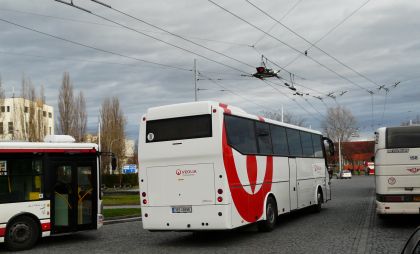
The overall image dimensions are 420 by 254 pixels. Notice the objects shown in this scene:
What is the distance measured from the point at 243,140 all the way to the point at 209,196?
192 cm

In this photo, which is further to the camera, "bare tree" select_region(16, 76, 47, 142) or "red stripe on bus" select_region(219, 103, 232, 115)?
"bare tree" select_region(16, 76, 47, 142)

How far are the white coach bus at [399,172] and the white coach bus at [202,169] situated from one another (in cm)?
309

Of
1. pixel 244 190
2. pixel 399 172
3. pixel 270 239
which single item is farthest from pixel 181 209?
pixel 399 172

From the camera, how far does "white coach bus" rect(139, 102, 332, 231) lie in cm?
1228

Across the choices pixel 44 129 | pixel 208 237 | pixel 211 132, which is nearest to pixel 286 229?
pixel 208 237

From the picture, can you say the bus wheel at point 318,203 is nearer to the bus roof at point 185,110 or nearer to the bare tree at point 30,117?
the bus roof at point 185,110

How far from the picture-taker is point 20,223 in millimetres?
12484

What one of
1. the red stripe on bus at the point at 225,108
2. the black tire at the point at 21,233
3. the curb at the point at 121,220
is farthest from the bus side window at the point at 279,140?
the black tire at the point at 21,233

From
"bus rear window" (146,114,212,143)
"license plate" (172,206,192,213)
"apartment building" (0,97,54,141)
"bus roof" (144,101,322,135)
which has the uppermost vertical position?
"apartment building" (0,97,54,141)

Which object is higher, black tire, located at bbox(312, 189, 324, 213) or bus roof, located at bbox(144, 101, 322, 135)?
bus roof, located at bbox(144, 101, 322, 135)

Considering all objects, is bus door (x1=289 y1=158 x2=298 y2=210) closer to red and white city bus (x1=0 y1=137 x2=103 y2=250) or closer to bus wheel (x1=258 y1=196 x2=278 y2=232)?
bus wheel (x1=258 y1=196 x2=278 y2=232)

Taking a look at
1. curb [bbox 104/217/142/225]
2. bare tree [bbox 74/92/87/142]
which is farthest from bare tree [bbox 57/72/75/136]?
curb [bbox 104/217/142/225]

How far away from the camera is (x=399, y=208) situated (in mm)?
13797

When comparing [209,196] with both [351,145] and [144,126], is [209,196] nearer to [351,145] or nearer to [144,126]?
[144,126]
